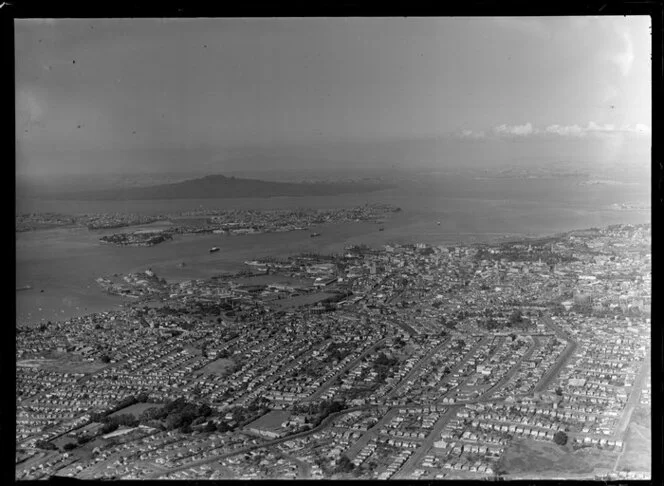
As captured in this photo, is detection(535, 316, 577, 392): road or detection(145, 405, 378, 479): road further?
detection(535, 316, 577, 392): road

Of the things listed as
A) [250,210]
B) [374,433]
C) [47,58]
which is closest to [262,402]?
[374,433]

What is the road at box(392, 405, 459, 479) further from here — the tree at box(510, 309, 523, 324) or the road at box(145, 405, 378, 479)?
the tree at box(510, 309, 523, 324)

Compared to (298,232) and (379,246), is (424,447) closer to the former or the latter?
(379,246)

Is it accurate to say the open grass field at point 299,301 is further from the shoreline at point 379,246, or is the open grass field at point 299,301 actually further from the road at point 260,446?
the road at point 260,446

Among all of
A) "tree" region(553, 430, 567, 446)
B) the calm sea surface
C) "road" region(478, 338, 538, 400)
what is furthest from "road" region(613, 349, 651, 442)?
the calm sea surface

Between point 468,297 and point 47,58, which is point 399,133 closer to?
point 468,297

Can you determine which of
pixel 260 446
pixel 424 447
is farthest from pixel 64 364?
pixel 424 447
